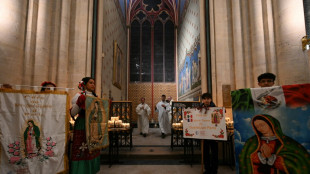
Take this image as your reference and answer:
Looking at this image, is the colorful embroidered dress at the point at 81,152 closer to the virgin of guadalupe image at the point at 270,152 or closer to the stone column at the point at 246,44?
the virgin of guadalupe image at the point at 270,152

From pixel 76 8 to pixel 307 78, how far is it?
20.8ft

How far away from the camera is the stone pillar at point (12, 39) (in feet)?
12.2

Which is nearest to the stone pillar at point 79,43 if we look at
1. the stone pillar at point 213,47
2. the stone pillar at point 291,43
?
the stone pillar at point 213,47

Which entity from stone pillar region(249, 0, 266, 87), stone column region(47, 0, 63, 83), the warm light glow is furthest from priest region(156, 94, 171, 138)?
the warm light glow

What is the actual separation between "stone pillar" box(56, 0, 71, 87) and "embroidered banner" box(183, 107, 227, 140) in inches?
139

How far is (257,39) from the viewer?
175 inches

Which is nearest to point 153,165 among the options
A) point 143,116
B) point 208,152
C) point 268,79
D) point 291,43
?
point 208,152

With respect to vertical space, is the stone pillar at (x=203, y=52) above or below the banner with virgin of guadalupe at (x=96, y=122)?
above

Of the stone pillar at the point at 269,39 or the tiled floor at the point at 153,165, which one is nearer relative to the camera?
the tiled floor at the point at 153,165

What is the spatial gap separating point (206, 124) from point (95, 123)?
203 centimetres

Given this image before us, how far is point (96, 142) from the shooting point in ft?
9.31

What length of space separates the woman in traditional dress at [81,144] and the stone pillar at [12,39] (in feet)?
7.55

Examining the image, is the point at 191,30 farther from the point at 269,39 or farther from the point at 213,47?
the point at 269,39

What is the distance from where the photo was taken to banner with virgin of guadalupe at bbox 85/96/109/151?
264 cm
